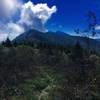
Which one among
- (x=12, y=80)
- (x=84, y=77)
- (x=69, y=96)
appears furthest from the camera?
(x=12, y=80)

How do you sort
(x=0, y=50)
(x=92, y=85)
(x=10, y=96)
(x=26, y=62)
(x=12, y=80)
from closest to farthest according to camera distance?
(x=92, y=85) → (x=10, y=96) → (x=12, y=80) → (x=26, y=62) → (x=0, y=50)

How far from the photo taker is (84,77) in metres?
23.9

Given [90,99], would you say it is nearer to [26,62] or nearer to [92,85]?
[92,85]

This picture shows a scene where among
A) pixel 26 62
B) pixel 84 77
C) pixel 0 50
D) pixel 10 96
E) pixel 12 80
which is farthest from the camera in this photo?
pixel 0 50

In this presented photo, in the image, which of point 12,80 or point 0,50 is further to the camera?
point 0,50

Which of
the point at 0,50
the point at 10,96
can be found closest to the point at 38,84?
the point at 10,96

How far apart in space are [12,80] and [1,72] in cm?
397

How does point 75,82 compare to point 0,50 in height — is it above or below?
A: below

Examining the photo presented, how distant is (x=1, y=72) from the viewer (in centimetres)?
4128

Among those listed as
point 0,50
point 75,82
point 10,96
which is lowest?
point 10,96

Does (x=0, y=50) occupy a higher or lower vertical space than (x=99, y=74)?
higher

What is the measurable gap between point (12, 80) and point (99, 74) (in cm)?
2347

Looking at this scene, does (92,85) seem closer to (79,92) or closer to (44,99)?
(79,92)

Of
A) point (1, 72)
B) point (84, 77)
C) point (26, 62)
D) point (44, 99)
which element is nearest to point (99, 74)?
point (84, 77)
